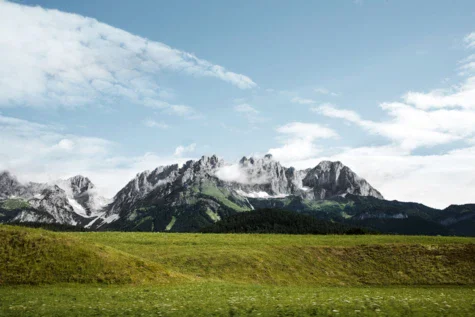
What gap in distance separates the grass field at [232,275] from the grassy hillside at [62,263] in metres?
0.11

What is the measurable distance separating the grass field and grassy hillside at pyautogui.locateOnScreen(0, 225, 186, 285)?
0.11 meters

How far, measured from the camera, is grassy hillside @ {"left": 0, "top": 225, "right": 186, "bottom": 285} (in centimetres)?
3866

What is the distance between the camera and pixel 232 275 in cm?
5166

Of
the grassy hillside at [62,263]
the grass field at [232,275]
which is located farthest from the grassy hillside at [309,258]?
the grassy hillside at [62,263]

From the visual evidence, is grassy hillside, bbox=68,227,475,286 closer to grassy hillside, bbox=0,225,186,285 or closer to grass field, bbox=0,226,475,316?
grass field, bbox=0,226,475,316

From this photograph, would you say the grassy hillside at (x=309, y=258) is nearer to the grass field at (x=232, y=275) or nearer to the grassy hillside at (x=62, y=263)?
the grass field at (x=232, y=275)

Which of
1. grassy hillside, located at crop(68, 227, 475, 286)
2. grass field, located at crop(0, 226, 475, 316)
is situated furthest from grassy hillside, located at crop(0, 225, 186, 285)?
grassy hillside, located at crop(68, 227, 475, 286)

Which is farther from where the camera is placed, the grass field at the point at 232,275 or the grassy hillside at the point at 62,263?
the grassy hillside at the point at 62,263

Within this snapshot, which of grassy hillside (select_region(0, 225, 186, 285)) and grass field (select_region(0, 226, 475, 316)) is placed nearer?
grass field (select_region(0, 226, 475, 316))

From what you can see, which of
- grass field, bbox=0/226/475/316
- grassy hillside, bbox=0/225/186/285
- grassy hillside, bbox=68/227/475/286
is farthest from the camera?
grassy hillside, bbox=68/227/475/286

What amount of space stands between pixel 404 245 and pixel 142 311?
62.0 meters

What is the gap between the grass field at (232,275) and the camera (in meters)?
22.5

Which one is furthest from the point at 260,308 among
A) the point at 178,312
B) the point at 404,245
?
A: the point at 404,245

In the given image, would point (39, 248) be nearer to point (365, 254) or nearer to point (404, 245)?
point (365, 254)
